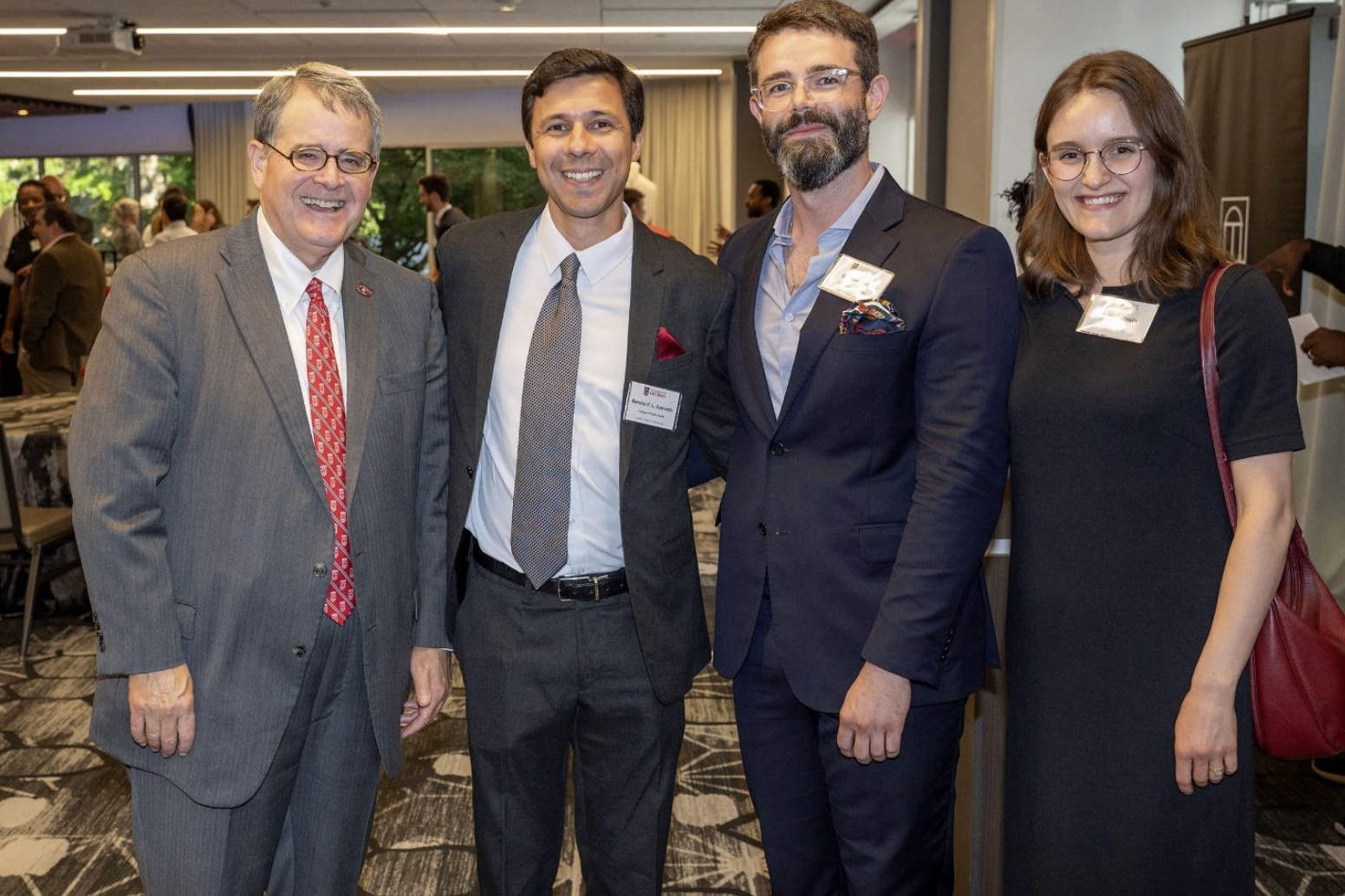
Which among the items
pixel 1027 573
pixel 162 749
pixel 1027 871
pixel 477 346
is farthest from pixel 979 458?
pixel 162 749

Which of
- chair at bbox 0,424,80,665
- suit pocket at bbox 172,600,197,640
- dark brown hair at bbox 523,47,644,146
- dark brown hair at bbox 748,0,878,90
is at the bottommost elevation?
chair at bbox 0,424,80,665

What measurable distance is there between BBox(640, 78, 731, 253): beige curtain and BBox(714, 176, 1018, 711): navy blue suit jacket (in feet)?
39.2

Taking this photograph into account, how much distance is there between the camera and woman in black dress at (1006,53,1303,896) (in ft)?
5.05

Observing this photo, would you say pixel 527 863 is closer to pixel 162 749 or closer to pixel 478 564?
pixel 478 564

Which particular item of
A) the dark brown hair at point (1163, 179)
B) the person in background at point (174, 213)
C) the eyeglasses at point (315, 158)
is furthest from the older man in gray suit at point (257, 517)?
the person in background at point (174, 213)

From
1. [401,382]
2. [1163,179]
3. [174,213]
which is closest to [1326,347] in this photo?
[1163,179]

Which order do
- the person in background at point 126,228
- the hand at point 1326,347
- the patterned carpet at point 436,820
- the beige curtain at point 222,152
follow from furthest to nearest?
the beige curtain at point 222,152 → the person in background at point 126,228 → the hand at point 1326,347 → the patterned carpet at point 436,820

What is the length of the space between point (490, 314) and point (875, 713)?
92 cm

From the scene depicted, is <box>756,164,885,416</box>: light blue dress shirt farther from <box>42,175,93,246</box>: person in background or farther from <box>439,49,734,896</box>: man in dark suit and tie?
<box>42,175,93,246</box>: person in background

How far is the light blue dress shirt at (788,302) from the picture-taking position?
6.08 feet

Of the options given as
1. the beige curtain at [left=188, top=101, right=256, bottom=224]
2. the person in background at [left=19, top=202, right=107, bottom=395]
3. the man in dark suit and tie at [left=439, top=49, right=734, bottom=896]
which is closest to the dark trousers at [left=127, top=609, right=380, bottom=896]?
the man in dark suit and tie at [left=439, top=49, right=734, bottom=896]

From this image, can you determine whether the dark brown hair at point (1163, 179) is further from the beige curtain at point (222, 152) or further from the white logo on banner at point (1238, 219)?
the beige curtain at point (222, 152)

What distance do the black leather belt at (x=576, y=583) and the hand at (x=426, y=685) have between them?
0.57 feet

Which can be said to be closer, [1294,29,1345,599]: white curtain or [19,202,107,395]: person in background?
[1294,29,1345,599]: white curtain
